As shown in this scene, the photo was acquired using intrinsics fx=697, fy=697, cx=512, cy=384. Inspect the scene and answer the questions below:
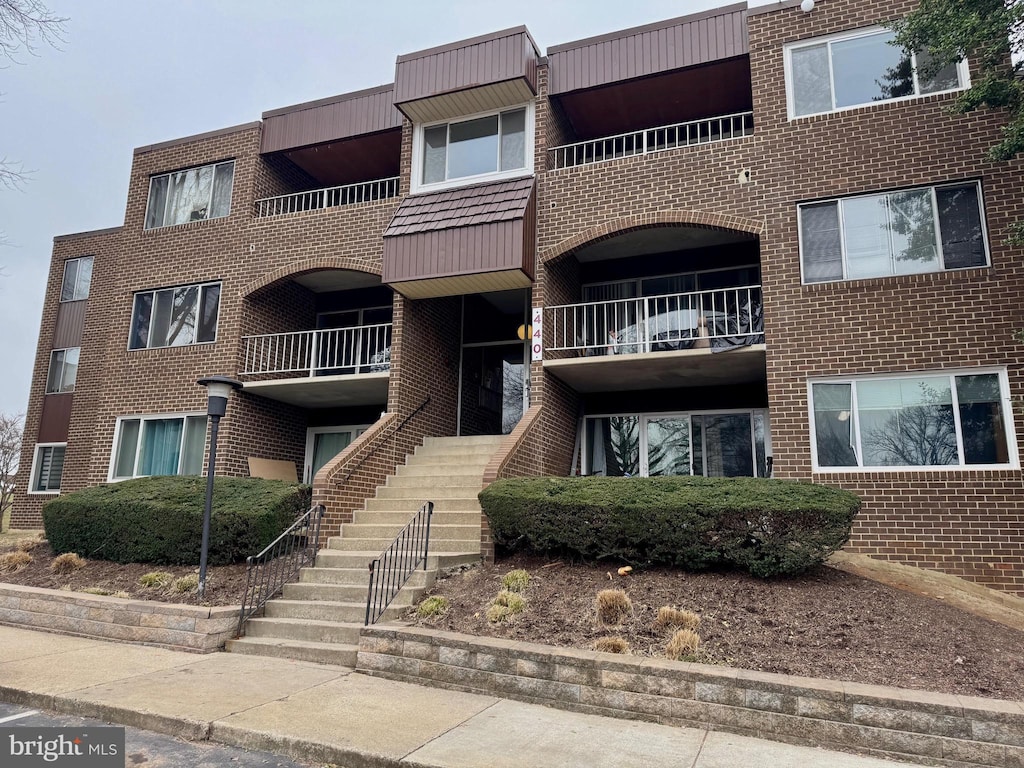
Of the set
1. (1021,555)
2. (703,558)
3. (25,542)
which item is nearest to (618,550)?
(703,558)

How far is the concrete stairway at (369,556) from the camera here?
24.2ft

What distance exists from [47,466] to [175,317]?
8.37m

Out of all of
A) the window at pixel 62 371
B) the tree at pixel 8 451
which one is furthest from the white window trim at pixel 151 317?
the tree at pixel 8 451

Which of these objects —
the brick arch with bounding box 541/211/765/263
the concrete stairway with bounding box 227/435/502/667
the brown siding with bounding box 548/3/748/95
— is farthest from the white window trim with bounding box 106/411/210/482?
the brown siding with bounding box 548/3/748/95

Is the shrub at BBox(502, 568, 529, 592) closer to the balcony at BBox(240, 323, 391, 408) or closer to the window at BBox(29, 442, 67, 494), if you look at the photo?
the balcony at BBox(240, 323, 391, 408)

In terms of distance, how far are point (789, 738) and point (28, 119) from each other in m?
10.2

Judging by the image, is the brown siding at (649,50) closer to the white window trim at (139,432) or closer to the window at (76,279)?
the white window trim at (139,432)

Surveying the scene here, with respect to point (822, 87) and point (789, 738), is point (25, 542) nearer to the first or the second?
point (789, 738)

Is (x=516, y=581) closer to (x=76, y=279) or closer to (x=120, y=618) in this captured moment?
(x=120, y=618)

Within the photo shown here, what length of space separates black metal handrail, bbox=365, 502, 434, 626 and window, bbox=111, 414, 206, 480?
22.9 feet

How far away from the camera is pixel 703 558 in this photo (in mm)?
7309

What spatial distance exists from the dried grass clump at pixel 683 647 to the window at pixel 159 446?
1085 centimetres

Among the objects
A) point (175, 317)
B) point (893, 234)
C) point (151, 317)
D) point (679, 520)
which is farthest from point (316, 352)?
point (893, 234)

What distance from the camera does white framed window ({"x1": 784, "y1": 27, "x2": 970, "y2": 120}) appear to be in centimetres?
1013
